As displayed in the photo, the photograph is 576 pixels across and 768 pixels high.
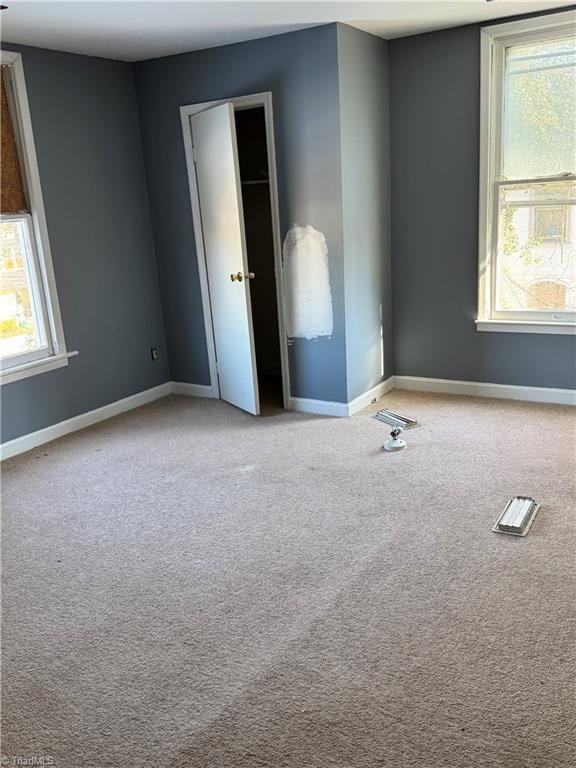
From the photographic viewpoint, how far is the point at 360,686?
6.87 ft

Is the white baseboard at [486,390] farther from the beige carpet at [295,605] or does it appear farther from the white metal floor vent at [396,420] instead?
the white metal floor vent at [396,420]

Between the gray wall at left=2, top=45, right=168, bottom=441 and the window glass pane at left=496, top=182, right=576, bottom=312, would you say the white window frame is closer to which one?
the window glass pane at left=496, top=182, right=576, bottom=312

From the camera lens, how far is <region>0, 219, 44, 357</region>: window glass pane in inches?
165

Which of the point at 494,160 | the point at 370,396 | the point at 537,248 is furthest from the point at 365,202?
the point at 370,396

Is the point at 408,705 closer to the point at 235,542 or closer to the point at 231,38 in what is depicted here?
the point at 235,542

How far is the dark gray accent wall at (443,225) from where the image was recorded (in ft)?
14.7

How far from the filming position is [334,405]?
15.1 feet

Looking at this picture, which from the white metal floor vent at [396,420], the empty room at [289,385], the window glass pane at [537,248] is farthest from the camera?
the window glass pane at [537,248]

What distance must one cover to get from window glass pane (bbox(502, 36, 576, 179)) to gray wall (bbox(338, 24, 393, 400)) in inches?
32.7

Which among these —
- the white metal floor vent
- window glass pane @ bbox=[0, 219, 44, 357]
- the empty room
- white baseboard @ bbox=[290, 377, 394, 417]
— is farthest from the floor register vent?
window glass pane @ bbox=[0, 219, 44, 357]

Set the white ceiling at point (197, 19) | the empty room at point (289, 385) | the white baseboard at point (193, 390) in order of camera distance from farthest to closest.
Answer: the white baseboard at point (193, 390) → the white ceiling at point (197, 19) → the empty room at point (289, 385)

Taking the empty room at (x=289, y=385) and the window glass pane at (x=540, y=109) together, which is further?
the window glass pane at (x=540, y=109)

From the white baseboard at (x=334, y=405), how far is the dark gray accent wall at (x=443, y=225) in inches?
19.9

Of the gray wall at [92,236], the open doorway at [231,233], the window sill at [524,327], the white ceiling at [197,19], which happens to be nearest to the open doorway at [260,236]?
the open doorway at [231,233]
